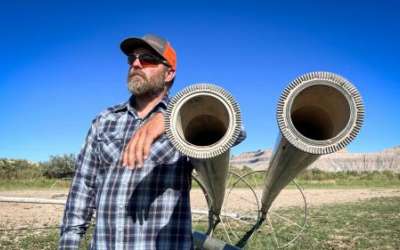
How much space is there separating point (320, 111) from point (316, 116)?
0.04 m

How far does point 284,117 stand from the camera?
1.88 meters

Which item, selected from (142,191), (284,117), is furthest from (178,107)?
(142,191)

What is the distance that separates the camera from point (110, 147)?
3000mm

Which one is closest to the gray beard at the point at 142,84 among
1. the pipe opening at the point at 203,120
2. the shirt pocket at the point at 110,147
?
the shirt pocket at the point at 110,147

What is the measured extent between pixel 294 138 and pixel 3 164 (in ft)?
123

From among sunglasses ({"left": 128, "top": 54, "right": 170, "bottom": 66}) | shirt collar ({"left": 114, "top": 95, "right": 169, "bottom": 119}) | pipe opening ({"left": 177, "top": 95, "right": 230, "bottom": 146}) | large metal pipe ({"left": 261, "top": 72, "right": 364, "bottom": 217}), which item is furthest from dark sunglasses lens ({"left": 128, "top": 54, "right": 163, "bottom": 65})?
large metal pipe ({"left": 261, "top": 72, "right": 364, "bottom": 217})

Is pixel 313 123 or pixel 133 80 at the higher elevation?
pixel 133 80

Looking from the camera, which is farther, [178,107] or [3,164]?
[3,164]

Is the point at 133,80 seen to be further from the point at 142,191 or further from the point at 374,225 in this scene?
the point at 374,225

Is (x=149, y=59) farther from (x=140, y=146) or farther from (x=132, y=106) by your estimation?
(x=140, y=146)

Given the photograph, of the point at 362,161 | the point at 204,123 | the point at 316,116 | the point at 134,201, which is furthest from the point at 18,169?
the point at 362,161

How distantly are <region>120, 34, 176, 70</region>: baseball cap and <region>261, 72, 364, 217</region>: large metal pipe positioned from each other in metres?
1.11

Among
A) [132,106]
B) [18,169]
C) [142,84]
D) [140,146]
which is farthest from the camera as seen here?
[18,169]

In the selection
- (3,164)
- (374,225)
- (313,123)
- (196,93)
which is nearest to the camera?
(196,93)
